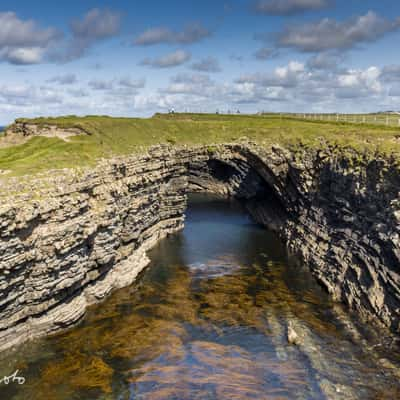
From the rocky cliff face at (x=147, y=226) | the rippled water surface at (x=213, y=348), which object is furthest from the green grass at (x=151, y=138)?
the rippled water surface at (x=213, y=348)

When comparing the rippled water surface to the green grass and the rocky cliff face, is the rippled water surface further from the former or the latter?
the green grass

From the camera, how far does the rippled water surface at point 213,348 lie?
30.0m

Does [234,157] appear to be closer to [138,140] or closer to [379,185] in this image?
[138,140]

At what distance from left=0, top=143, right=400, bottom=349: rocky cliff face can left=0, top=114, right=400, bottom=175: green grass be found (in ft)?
6.65

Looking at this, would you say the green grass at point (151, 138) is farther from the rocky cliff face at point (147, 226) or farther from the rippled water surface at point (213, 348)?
the rippled water surface at point (213, 348)

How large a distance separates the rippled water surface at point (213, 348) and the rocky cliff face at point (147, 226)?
7.78 ft

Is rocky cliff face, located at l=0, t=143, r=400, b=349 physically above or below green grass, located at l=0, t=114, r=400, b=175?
below

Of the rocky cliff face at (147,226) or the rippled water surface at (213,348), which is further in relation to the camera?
the rocky cliff face at (147,226)

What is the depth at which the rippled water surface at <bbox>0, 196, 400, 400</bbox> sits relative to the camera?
1182 inches

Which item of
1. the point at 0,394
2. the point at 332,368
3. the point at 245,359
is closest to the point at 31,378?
the point at 0,394

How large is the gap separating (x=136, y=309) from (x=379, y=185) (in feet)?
91.9

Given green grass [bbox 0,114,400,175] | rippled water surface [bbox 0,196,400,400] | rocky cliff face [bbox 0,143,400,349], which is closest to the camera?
rippled water surface [bbox 0,196,400,400]

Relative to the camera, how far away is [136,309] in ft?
142

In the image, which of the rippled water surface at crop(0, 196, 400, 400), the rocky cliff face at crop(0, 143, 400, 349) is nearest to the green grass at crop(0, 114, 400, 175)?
the rocky cliff face at crop(0, 143, 400, 349)
